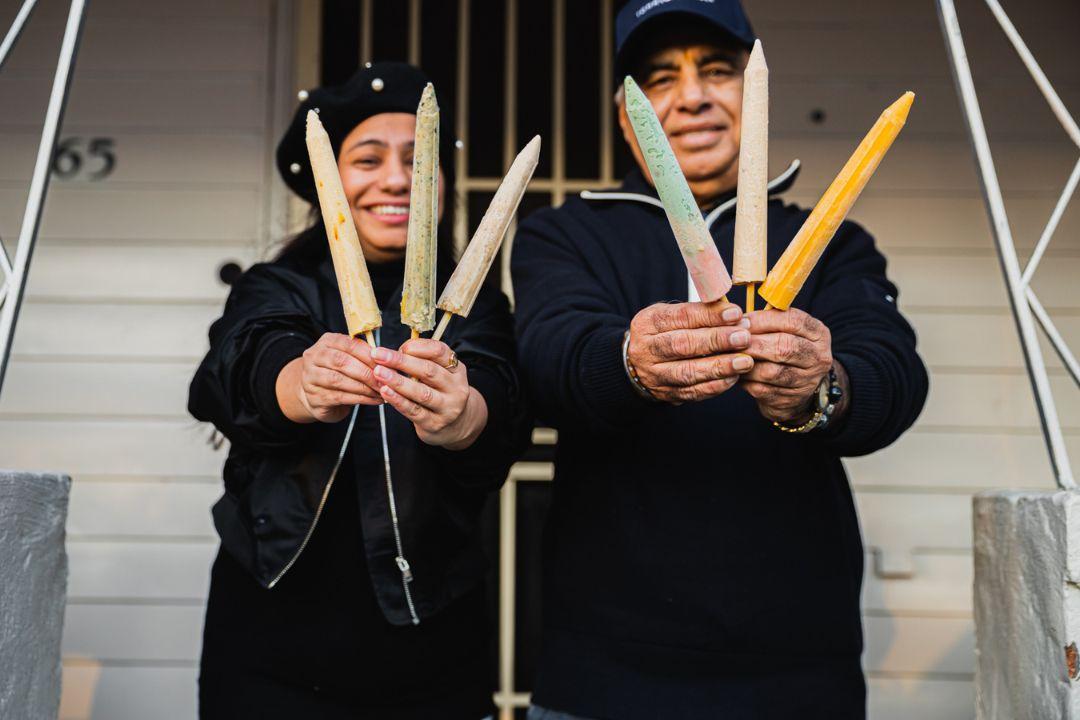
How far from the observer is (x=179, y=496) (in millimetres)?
3357

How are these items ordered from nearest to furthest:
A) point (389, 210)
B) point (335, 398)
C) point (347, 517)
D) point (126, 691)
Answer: point (335, 398) < point (347, 517) < point (389, 210) < point (126, 691)

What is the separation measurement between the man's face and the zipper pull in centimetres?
85

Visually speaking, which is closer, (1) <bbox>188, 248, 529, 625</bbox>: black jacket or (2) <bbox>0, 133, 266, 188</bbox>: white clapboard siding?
→ (1) <bbox>188, 248, 529, 625</bbox>: black jacket

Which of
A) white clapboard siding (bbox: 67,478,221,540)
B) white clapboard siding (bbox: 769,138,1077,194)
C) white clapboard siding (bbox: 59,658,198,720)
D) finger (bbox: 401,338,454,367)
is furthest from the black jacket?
white clapboard siding (bbox: 769,138,1077,194)

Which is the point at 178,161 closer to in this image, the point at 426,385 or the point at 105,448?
the point at 105,448

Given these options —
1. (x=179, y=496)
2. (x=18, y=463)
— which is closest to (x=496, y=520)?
(x=179, y=496)

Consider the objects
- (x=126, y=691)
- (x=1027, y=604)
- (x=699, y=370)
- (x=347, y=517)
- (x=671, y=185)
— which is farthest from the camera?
(x=126, y=691)

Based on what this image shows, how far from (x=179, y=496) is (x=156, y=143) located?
3.89ft

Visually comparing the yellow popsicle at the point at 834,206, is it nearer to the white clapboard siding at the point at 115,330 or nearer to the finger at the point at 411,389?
the finger at the point at 411,389

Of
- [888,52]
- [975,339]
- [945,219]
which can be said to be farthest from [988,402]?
[888,52]

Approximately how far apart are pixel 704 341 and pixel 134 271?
2.67m

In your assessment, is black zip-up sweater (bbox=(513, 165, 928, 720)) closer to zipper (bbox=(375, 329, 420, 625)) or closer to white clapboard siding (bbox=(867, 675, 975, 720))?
zipper (bbox=(375, 329, 420, 625))

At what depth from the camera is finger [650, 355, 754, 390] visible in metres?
1.28

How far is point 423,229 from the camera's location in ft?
4.21
